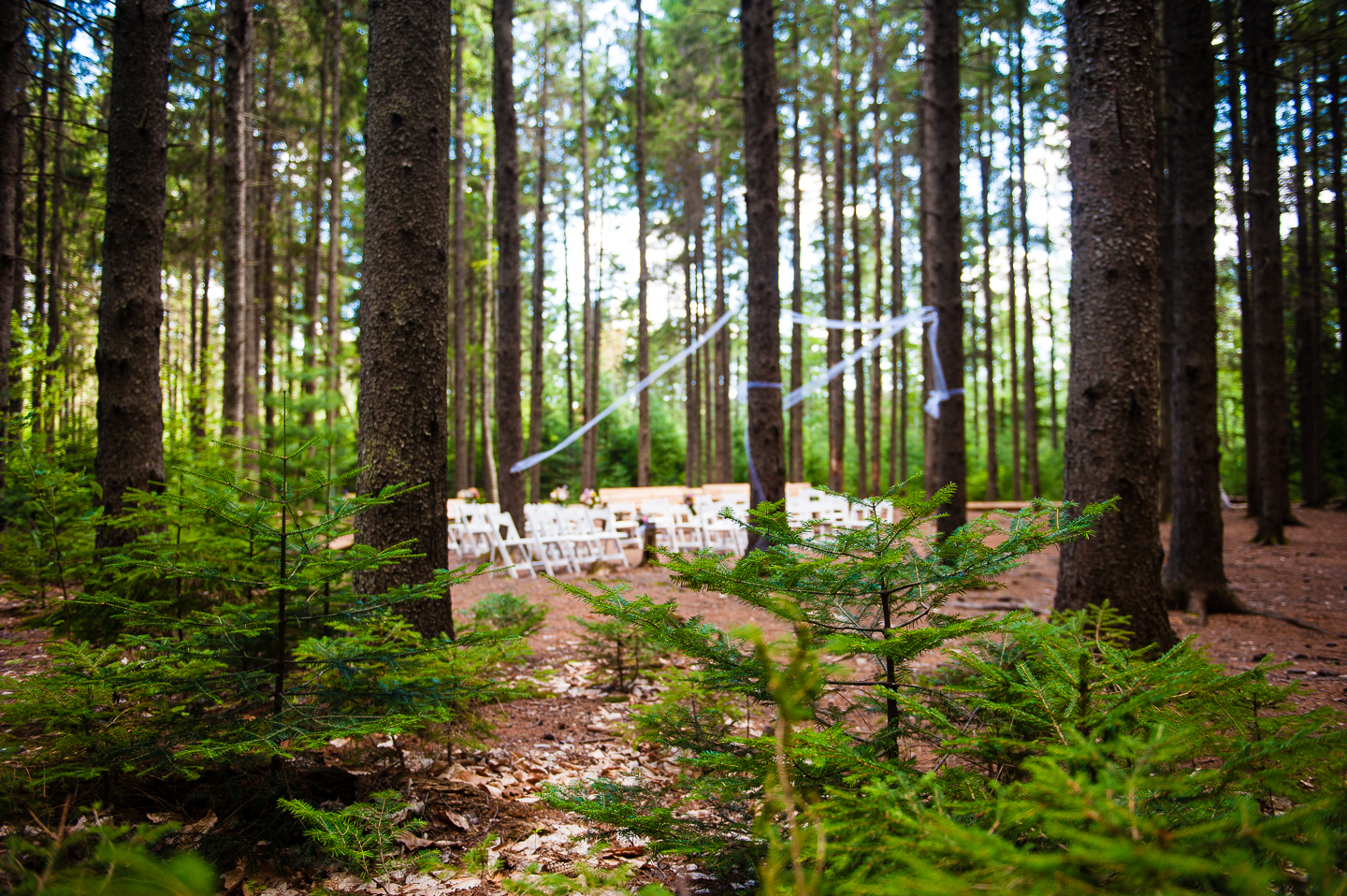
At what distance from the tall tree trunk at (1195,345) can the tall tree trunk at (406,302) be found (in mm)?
6246

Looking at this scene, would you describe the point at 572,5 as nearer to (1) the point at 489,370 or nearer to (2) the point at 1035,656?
(1) the point at 489,370

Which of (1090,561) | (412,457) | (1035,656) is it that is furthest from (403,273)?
(1090,561)

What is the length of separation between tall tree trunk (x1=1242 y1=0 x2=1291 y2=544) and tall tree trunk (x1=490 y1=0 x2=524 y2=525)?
9.90 m

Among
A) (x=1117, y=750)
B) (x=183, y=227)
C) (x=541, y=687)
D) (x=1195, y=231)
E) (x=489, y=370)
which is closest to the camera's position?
(x=1117, y=750)

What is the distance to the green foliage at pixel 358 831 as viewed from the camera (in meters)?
1.77

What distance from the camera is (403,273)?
3.47 meters

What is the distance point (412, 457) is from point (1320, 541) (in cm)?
1210

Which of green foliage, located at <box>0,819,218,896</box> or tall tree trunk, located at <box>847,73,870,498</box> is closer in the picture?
green foliage, located at <box>0,819,218,896</box>

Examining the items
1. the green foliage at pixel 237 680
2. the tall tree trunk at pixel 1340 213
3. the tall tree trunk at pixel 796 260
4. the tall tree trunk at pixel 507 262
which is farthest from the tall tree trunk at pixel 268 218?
the tall tree trunk at pixel 1340 213

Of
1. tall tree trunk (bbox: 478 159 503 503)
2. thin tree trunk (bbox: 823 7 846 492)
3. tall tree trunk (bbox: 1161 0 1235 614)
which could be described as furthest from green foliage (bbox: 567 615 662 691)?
tall tree trunk (bbox: 478 159 503 503)

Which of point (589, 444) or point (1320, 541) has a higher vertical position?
point (589, 444)

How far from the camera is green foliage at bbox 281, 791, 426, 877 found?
177 centimetres

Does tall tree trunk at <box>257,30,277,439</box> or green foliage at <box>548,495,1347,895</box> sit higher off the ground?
tall tree trunk at <box>257,30,277,439</box>

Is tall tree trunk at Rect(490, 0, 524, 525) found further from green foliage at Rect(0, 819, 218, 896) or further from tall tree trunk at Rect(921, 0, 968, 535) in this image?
green foliage at Rect(0, 819, 218, 896)
